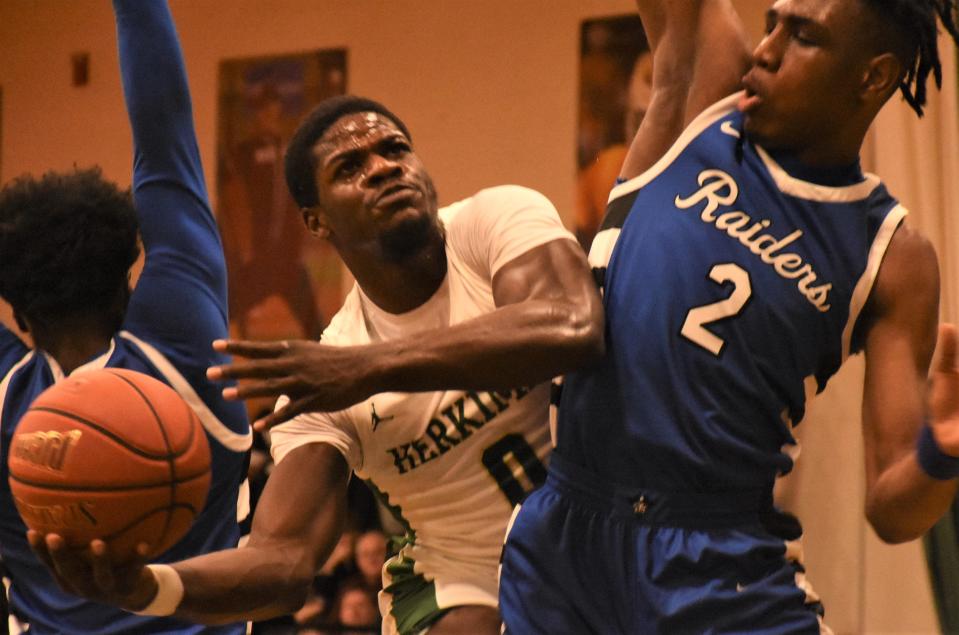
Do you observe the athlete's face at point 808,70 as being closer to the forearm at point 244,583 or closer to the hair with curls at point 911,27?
the hair with curls at point 911,27

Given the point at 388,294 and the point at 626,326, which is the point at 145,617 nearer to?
the point at 388,294

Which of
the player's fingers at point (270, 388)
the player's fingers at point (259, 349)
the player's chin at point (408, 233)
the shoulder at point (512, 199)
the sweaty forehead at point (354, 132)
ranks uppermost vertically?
the sweaty forehead at point (354, 132)

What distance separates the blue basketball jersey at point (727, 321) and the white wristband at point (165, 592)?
79 cm

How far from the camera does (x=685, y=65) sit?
2602 millimetres

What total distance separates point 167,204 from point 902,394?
60.1 inches

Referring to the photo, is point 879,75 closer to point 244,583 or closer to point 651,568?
point 651,568

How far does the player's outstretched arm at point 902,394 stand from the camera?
2236 millimetres

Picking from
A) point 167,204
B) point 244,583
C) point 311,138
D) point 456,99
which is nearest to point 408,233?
point 311,138

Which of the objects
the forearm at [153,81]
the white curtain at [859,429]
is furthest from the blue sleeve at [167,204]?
the white curtain at [859,429]

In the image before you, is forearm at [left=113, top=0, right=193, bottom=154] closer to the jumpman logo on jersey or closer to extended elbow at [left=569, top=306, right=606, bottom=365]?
the jumpman logo on jersey

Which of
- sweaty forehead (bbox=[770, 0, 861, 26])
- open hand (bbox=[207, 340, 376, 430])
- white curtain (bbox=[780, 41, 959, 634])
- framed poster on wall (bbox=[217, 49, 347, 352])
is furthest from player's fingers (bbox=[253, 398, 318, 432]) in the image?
framed poster on wall (bbox=[217, 49, 347, 352])

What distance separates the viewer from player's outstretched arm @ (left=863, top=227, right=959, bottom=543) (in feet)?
7.34

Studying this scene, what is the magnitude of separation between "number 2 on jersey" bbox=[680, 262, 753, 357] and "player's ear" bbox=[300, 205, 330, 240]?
1067 millimetres

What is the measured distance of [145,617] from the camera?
8.95 feet
